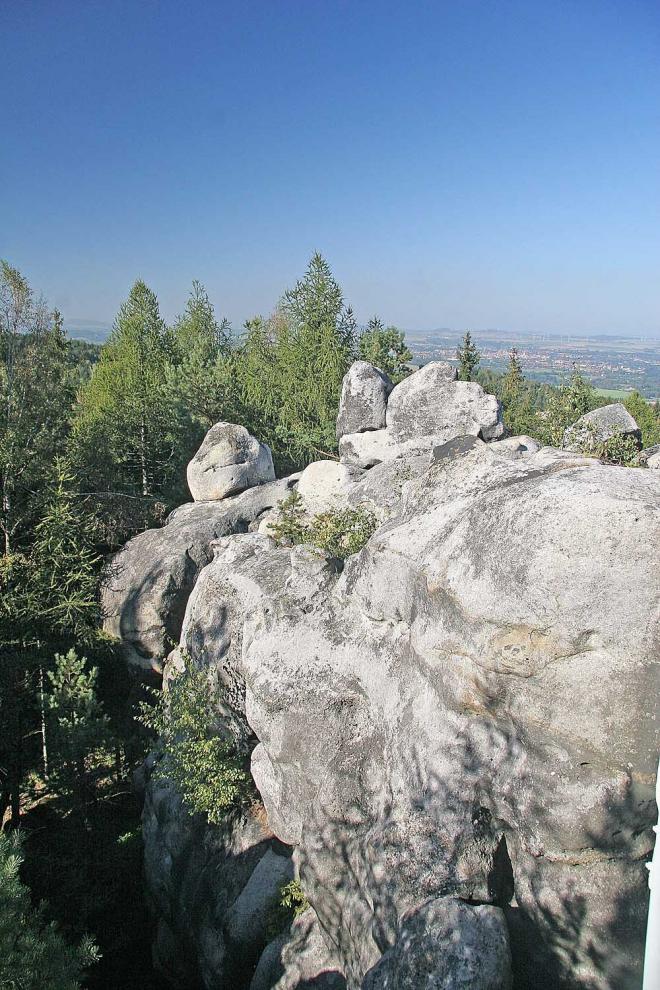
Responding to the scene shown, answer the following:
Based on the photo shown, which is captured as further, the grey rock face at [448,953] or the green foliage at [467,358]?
the green foliage at [467,358]

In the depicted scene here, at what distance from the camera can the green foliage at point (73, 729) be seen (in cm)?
1573

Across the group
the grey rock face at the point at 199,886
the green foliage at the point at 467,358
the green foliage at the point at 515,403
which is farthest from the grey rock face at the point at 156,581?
the green foliage at the point at 467,358

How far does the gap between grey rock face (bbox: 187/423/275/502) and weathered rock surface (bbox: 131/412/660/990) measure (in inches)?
470

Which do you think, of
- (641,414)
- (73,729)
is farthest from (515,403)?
(73,729)

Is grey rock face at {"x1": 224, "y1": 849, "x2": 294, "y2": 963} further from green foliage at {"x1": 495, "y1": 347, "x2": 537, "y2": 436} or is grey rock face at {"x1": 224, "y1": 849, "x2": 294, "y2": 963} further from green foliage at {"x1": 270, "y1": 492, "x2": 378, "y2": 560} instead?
green foliage at {"x1": 495, "y1": 347, "x2": 537, "y2": 436}

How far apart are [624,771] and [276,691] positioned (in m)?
6.15

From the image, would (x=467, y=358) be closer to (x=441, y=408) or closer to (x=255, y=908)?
(x=441, y=408)

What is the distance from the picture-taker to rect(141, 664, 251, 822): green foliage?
12.0 meters

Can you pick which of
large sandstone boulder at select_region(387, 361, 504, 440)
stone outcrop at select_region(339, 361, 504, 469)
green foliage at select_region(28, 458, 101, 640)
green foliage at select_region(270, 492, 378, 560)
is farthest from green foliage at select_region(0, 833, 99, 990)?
large sandstone boulder at select_region(387, 361, 504, 440)

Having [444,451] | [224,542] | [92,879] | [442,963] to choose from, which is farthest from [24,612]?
[442,963]

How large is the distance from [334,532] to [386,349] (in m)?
20.0

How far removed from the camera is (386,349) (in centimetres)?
3112

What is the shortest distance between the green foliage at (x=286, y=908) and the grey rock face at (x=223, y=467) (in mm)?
14300

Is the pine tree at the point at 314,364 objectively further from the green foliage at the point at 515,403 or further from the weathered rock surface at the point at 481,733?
the weathered rock surface at the point at 481,733
